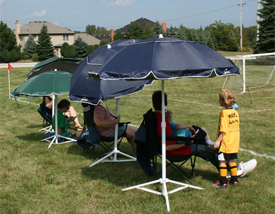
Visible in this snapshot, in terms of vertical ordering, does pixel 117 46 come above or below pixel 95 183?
above

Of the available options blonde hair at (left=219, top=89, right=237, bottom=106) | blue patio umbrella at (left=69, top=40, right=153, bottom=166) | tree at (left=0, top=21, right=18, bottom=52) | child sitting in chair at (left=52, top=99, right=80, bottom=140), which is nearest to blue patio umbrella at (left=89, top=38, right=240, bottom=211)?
blonde hair at (left=219, top=89, right=237, bottom=106)

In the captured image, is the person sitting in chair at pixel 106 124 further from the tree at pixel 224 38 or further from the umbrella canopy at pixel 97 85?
the tree at pixel 224 38

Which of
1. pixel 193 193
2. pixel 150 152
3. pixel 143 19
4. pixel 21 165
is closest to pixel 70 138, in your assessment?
pixel 21 165

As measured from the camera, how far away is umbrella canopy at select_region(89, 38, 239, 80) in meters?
3.37

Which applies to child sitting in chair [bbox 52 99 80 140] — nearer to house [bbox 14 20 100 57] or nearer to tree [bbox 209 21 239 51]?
tree [bbox 209 21 239 51]

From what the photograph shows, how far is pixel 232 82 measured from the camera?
18094 mm

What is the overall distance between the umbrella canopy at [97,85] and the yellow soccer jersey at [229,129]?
1.72 meters

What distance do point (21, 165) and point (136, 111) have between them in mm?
6528

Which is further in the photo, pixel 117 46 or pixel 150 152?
pixel 117 46

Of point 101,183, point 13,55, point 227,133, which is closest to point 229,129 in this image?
point 227,133

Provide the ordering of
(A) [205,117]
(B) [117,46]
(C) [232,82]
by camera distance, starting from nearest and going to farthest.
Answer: (B) [117,46]
(A) [205,117]
(C) [232,82]

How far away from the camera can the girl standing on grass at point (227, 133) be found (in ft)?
13.8

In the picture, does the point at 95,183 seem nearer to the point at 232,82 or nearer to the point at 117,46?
the point at 117,46

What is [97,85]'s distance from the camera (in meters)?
5.26
